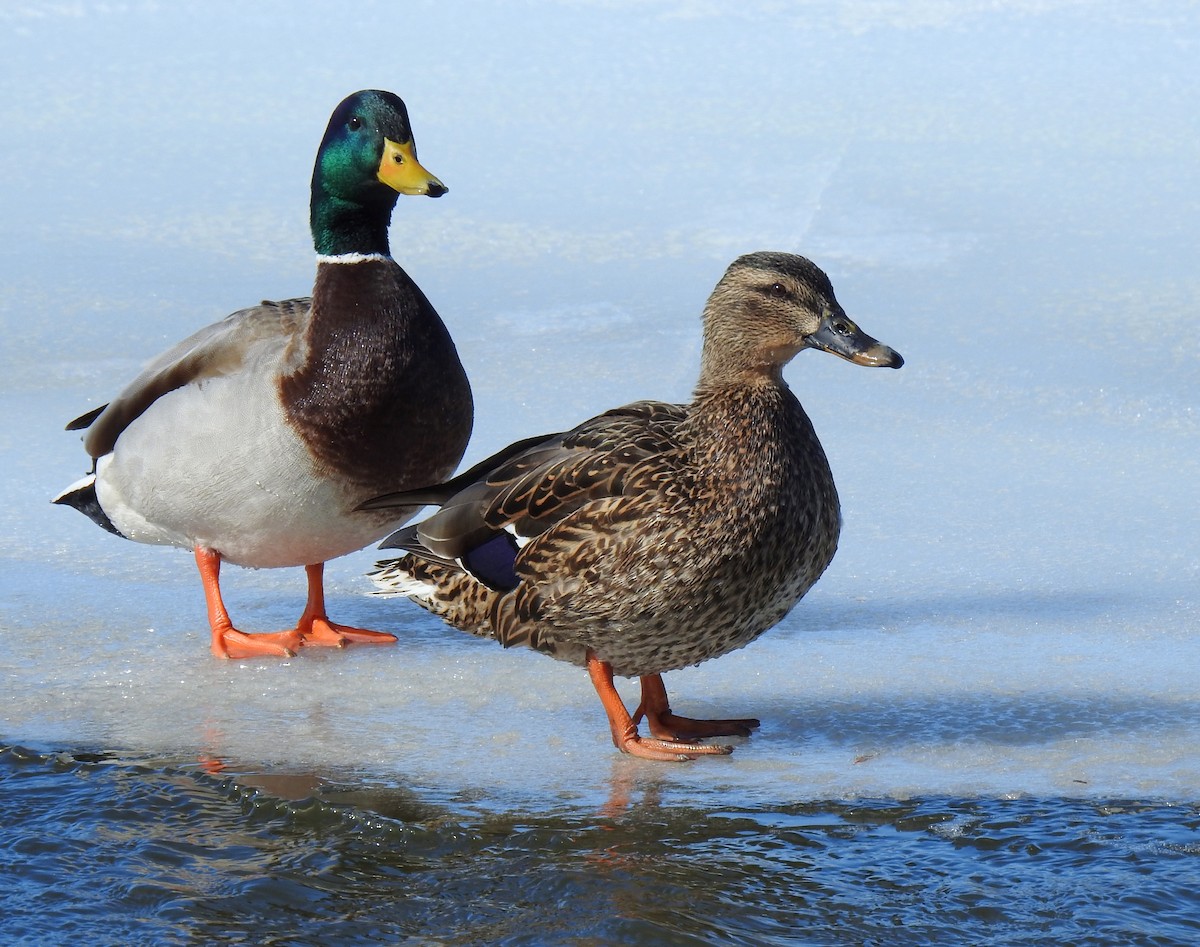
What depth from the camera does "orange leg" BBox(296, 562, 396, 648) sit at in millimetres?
4609

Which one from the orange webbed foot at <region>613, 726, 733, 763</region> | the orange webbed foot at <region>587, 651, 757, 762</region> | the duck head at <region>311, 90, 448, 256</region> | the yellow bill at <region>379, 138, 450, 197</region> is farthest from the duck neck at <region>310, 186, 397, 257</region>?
the orange webbed foot at <region>613, 726, 733, 763</region>

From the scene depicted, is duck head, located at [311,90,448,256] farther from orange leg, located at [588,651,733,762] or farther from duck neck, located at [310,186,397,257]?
orange leg, located at [588,651,733,762]

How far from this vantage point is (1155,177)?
7816 millimetres

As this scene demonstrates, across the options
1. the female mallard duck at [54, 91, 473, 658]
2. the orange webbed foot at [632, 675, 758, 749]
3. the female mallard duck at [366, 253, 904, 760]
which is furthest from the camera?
the female mallard duck at [54, 91, 473, 658]

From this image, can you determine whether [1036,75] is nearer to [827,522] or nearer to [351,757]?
[827,522]

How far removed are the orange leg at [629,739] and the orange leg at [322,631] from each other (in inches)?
39.3

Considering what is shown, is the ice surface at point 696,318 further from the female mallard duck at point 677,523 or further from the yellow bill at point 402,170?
the yellow bill at point 402,170

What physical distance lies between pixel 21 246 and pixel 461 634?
152 inches

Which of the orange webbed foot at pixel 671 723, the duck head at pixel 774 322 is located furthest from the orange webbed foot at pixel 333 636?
the duck head at pixel 774 322

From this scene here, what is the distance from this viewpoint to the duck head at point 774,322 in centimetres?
372

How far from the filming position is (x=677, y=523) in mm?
3635

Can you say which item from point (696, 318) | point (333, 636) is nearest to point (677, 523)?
point (333, 636)

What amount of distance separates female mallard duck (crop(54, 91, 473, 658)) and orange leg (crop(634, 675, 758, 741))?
36.2 inches

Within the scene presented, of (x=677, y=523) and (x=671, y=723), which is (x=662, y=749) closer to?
(x=671, y=723)
